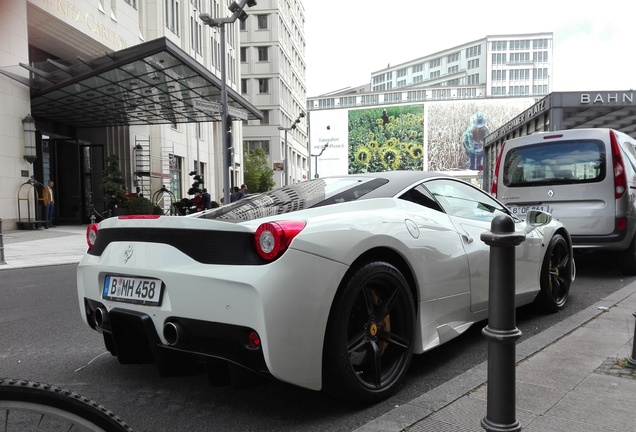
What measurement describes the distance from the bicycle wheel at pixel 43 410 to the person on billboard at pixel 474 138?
9978 centimetres

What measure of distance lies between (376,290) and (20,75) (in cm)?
1842

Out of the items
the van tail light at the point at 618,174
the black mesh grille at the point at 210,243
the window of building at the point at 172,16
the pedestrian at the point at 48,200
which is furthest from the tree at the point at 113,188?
the black mesh grille at the point at 210,243

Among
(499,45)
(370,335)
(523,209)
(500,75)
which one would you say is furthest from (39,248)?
(499,45)

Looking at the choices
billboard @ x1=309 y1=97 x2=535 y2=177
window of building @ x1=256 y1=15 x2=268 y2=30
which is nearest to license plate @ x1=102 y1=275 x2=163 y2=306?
window of building @ x1=256 y1=15 x2=268 y2=30

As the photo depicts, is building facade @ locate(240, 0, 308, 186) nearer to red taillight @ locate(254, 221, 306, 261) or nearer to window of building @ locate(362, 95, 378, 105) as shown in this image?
window of building @ locate(362, 95, 378, 105)

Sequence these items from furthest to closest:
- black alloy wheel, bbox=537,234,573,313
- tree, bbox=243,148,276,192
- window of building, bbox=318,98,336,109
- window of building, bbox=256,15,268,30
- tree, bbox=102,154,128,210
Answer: window of building, bbox=318,98,336,109 → window of building, bbox=256,15,268,30 → tree, bbox=243,148,276,192 → tree, bbox=102,154,128,210 → black alloy wheel, bbox=537,234,573,313

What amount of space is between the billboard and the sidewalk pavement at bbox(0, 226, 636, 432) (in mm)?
94520

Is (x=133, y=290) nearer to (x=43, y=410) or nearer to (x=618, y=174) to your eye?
(x=43, y=410)

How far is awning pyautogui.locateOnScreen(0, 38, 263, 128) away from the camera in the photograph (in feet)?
53.7

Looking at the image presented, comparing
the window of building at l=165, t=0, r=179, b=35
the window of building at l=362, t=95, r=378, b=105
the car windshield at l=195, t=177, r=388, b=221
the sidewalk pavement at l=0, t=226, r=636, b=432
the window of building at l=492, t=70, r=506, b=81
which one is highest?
the window of building at l=492, t=70, r=506, b=81

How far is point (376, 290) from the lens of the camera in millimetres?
2793

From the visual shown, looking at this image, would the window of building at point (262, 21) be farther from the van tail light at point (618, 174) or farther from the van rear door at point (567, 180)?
the van tail light at point (618, 174)

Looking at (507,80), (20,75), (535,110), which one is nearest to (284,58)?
(20,75)

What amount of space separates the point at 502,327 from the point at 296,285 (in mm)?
899
